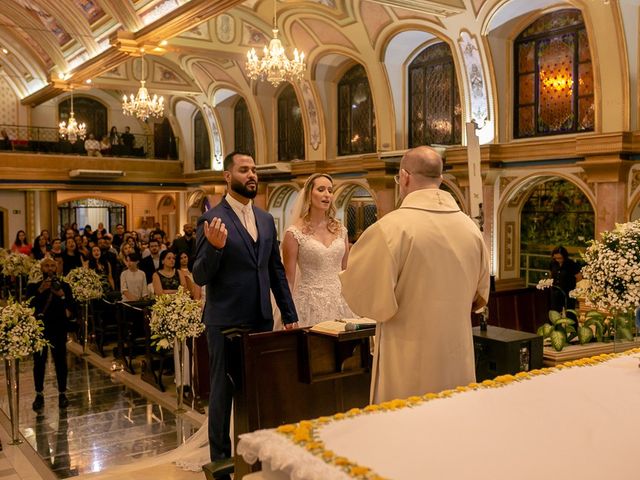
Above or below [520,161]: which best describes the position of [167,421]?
below

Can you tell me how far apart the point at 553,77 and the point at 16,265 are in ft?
33.2

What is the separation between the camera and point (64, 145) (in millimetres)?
20859

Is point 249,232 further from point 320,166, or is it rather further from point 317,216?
point 320,166

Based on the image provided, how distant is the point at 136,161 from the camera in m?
21.8

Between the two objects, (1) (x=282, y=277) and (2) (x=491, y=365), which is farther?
(1) (x=282, y=277)

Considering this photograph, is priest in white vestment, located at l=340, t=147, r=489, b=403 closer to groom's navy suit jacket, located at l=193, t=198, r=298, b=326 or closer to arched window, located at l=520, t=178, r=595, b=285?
groom's navy suit jacket, located at l=193, t=198, r=298, b=326

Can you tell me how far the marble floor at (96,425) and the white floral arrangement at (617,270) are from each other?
3.05 meters

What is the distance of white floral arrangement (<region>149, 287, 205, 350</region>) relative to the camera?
6.99 meters

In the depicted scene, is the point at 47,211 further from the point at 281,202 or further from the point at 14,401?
the point at 14,401

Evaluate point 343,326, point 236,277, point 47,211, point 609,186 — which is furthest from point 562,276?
point 47,211

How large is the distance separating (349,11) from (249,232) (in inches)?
365

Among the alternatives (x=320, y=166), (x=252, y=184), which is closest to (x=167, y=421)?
(x=252, y=184)

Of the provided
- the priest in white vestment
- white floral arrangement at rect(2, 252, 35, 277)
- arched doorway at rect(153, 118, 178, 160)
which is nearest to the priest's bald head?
the priest in white vestment

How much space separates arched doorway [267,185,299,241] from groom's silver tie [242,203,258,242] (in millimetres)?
13209
